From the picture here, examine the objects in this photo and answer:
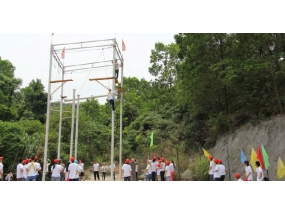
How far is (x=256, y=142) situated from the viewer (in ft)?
57.5

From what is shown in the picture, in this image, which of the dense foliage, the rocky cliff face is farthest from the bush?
the dense foliage

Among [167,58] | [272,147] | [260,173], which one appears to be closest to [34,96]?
[167,58]

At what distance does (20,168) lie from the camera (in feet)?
35.8

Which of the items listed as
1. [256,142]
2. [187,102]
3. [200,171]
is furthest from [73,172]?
[187,102]

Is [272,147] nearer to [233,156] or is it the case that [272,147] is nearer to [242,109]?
[233,156]

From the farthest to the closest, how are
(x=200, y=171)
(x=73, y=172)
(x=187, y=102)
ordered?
(x=187, y=102), (x=200, y=171), (x=73, y=172)

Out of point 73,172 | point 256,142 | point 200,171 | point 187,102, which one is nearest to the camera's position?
point 73,172

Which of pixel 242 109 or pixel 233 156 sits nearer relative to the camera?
pixel 233 156

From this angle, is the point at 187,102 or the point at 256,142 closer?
the point at 256,142

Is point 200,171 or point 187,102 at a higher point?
point 187,102

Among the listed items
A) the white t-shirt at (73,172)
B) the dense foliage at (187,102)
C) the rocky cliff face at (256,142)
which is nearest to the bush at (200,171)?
the rocky cliff face at (256,142)

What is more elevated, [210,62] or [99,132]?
[210,62]

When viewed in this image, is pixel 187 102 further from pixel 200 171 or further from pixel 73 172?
pixel 73 172

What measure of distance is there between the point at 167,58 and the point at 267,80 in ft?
56.6
